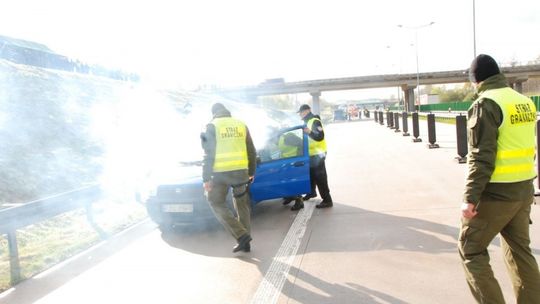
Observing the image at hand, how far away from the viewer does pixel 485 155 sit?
2844 millimetres

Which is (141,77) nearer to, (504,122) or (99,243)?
(99,243)

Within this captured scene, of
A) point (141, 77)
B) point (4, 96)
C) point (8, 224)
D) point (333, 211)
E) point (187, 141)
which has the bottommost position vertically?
point (333, 211)

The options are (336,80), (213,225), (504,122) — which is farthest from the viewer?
(336,80)

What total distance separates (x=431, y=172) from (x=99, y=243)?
292 inches

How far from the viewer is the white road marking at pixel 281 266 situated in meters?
4.04

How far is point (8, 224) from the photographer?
5.16 meters

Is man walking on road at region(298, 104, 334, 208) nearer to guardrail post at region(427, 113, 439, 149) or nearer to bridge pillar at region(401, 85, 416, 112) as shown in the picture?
guardrail post at region(427, 113, 439, 149)

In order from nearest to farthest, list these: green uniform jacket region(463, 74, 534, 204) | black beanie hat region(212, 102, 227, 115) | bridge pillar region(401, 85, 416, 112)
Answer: green uniform jacket region(463, 74, 534, 204) → black beanie hat region(212, 102, 227, 115) → bridge pillar region(401, 85, 416, 112)

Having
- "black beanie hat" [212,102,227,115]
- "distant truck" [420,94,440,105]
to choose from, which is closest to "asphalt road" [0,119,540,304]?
"black beanie hat" [212,102,227,115]

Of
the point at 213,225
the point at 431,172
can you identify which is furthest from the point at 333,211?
the point at 431,172

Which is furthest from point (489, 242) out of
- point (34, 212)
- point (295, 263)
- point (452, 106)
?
point (452, 106)

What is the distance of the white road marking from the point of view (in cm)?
404

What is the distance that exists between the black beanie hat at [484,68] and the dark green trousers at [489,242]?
2.69ft

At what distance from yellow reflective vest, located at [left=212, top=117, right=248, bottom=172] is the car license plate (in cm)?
117
